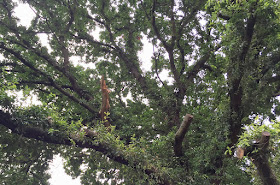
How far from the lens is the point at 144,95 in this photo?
920 centimetres

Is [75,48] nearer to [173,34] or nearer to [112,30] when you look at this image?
[112,30]

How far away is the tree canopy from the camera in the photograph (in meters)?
5.18

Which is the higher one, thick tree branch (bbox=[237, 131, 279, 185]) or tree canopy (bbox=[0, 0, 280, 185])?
tree canopy (bbox=[0, 0, 280, 185])

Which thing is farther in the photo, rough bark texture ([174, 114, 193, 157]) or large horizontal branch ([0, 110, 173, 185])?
large horizontal branch ([0, 110, 173, 185])

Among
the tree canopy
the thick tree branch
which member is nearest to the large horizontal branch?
the tree canopy

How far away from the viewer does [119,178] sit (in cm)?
618

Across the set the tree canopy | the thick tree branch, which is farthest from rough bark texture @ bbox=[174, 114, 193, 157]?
the thick tree branch

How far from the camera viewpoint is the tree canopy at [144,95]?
5176 millimetres

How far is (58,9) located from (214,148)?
8.85m

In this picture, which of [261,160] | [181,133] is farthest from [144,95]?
[261,160]

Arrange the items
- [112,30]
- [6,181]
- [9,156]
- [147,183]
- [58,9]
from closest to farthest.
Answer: [147,183] < [9,156] < [6,181] < [58,9] < [112,30]

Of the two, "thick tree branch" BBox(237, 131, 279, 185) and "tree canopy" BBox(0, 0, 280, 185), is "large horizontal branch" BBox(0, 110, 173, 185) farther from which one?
"thick tree branch" BBox(237, 131, 279, 185)

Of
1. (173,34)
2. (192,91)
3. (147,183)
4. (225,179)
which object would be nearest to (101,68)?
(173,34)

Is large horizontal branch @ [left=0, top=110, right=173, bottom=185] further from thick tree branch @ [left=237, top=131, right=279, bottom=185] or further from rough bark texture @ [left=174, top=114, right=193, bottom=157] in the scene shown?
thick tree branch @ [left=237, top=131, right=279, bottom=185]
